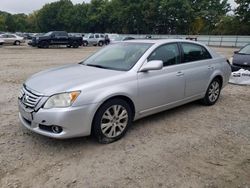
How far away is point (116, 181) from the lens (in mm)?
3160

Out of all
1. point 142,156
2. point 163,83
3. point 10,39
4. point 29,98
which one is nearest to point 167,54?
point 163,83

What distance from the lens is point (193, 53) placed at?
561cm

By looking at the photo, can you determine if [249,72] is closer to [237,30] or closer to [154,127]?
[154,127]

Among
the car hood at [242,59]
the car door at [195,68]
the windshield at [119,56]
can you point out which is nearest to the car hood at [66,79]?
the windshield at [119,56]

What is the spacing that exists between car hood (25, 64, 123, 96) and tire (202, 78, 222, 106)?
2.54 meters

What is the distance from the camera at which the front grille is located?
3.75 meters

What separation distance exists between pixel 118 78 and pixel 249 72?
6.24 m

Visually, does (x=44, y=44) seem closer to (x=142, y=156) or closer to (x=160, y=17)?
(x=142, y=156)

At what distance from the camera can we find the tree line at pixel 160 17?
47.9 m

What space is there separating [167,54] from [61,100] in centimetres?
223

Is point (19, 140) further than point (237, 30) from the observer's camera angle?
No

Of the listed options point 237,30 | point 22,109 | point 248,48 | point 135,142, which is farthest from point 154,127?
point 237,30

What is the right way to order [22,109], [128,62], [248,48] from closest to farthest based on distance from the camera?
1. [22,109]
2. [128,62]
3. [248,48]

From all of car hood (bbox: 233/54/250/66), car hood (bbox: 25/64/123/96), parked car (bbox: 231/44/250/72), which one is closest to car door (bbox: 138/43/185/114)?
car hood (bbox: 25/64/123/96)
